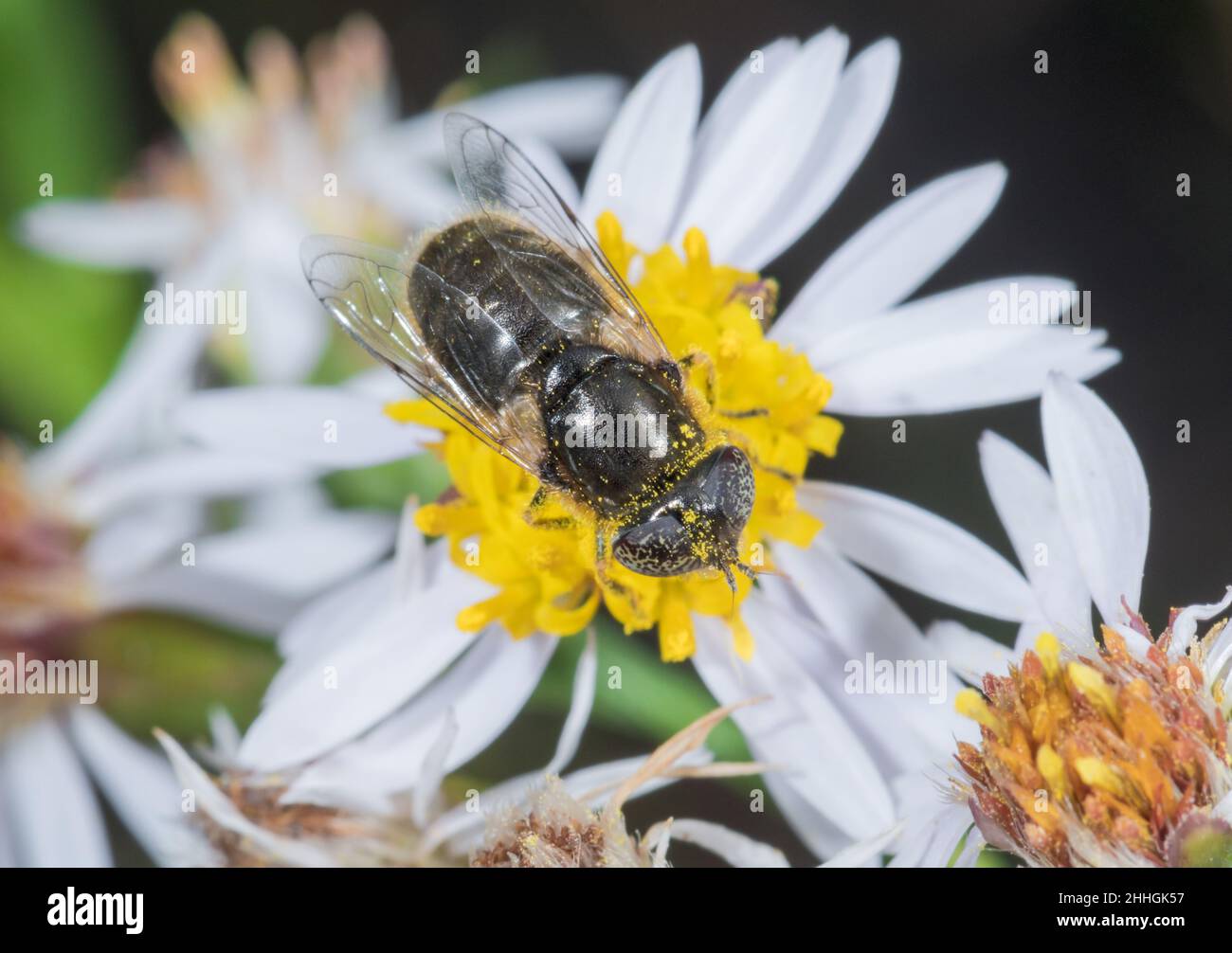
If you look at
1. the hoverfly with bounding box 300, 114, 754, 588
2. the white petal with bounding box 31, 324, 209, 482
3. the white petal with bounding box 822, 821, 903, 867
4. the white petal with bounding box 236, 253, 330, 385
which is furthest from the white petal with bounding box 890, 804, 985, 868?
the white petal with bounding box 31, 324, 209, 482

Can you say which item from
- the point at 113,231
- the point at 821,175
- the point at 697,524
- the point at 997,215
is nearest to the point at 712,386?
the point at 697,524

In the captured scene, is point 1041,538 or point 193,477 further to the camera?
point 193,477

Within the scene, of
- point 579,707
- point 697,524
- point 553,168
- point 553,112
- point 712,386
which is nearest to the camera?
point 697,524

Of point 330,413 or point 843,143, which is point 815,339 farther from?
point 330,413

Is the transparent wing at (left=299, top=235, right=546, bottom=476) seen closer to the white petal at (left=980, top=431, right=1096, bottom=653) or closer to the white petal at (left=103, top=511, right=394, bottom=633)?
the white petal at (left=103, top=511, right=394, bottom=633)

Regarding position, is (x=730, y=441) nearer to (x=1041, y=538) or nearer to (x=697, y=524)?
(x=697, y=524)

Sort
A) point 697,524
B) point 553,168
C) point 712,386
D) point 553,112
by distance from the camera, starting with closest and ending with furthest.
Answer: point 697,524 < point 712,386 < point 553,168 < point 553,112
